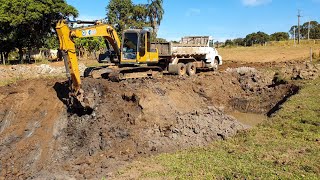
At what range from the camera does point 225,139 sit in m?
11.4

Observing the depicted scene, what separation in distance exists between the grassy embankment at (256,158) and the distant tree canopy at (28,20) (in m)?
24.5

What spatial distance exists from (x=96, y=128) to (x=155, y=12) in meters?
47.0

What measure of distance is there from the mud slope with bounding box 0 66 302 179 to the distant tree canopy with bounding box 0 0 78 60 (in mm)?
19785

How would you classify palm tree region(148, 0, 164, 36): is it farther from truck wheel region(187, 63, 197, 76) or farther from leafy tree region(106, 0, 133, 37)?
truck wheel region(187, 63, 197, 76)

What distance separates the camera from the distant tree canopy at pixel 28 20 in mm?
32531

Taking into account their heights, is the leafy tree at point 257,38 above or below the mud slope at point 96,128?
above

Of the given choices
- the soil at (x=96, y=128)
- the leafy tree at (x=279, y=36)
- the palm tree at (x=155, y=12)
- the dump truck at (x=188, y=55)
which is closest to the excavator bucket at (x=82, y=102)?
the soil at (x=96, y=128)

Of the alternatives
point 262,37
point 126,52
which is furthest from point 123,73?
point 262,37

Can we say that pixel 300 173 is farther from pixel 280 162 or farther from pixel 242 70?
pixel 242 70

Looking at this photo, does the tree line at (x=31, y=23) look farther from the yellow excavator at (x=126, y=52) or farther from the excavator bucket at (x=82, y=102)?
the excavator bucket at (x=82, y=102)

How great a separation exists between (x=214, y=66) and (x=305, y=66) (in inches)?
229

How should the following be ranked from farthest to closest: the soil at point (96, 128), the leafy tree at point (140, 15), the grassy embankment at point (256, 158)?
the leafy tree at point (140, 15) → the soil at point (96, 128) → the grassy embankment at point (256, 158)

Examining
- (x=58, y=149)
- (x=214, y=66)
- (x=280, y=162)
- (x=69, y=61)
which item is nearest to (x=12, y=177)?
(x=58, y=149)

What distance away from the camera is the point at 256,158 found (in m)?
9.20
